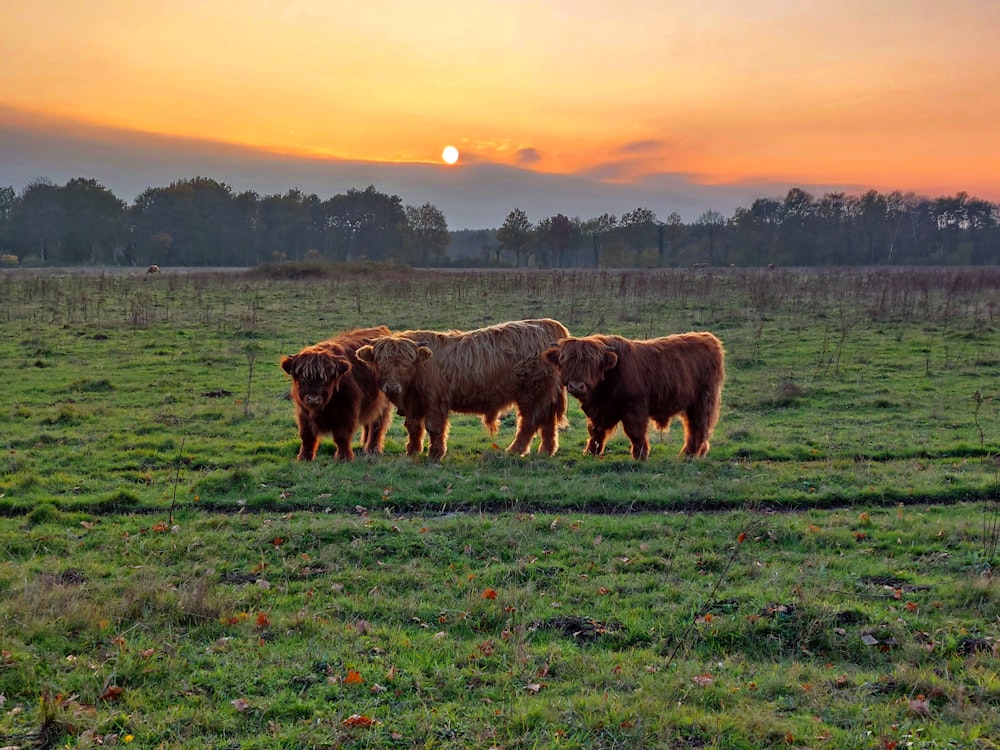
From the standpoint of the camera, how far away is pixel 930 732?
3967 mm

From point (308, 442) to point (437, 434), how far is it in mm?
1652

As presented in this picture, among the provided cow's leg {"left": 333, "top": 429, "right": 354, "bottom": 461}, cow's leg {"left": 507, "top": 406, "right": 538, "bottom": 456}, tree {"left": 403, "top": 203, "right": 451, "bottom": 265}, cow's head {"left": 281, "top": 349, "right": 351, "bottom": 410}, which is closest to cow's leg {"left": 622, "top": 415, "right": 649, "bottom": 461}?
cow's leg {"left": 507, "top": 406, "right": 538, "bottom": 456}

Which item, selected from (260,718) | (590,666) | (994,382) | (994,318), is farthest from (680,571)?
(994,318)

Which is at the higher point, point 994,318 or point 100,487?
point 994,318

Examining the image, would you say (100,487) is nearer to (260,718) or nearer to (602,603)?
(260,718)

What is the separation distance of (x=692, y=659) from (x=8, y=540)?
18.9 feet

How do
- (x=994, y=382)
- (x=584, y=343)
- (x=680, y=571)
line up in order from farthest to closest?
1. (x=994, y=382)
2. (x=584, y=343)
3. (x=680, y=571)

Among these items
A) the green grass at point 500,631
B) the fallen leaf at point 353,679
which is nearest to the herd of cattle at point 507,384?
the green grass at point 500,631

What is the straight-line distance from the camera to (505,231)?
253 ft

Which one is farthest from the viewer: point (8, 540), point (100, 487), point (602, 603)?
point (100, 487)

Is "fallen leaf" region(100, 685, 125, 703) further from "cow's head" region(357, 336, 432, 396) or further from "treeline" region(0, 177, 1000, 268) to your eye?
"treeline" region(0, 177, 1000, 268)

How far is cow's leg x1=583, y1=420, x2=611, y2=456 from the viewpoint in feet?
33.9

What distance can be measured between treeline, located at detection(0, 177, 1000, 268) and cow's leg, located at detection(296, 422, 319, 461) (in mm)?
64342

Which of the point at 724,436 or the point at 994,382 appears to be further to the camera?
the point at 994,382
